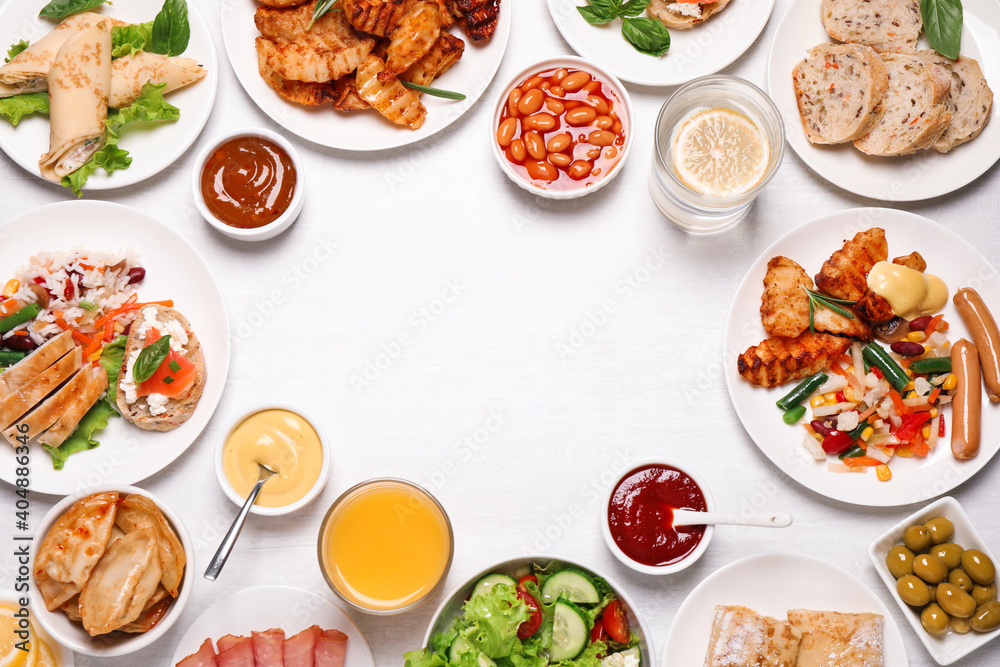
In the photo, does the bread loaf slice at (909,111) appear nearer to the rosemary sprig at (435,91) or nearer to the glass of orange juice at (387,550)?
the rosemary sprig at (435,91)

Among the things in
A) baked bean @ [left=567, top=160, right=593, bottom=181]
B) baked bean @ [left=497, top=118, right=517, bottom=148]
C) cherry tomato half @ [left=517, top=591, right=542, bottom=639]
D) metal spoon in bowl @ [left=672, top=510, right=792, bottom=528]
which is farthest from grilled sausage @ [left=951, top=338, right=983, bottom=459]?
baked bean @ [left=497, top=118, right=517, bottom=148]

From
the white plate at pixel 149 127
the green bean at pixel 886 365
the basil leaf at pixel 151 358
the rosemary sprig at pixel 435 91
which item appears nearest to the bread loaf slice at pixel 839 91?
the green bean at pixel 886 365

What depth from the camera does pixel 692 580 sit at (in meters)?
3.07

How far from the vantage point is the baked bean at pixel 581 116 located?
3.03 m

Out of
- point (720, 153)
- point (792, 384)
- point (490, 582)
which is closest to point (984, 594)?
point (792, 384)

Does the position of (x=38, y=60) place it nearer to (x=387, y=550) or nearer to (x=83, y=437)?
(x=83, y=437)

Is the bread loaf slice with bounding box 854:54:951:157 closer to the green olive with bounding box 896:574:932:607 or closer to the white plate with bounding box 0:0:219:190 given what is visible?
the green olive with bounding box 896:574:932:607

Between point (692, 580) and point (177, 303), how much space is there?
255 centimetres

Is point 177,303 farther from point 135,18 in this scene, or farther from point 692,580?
point 692,580

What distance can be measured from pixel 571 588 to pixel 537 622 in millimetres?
189

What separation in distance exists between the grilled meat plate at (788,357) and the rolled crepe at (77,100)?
2945 millimetres

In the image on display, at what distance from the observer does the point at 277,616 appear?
2.85m

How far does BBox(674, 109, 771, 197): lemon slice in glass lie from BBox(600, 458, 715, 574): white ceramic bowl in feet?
3.88

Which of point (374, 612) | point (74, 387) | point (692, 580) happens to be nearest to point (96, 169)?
point (74, 387)
